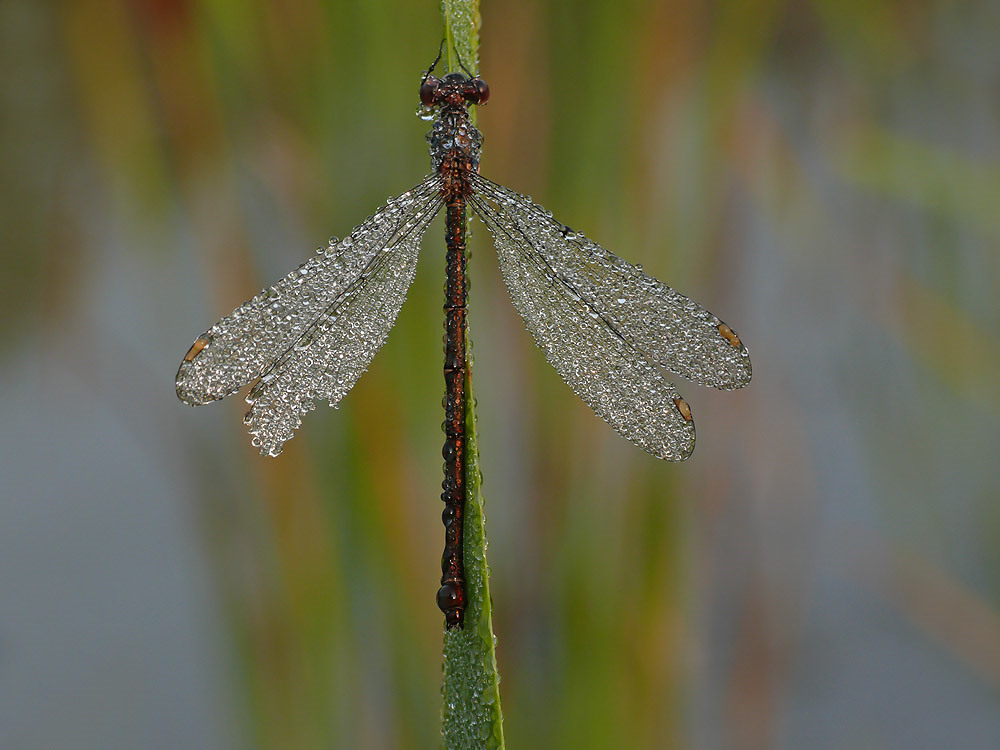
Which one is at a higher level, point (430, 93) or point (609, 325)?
point (430, 93)

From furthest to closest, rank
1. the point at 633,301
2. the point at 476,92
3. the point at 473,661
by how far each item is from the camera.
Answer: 1. the point at 633,301
2. the point at 476,92
3. the point at 473,661

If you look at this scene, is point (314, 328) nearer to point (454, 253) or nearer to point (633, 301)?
point (454, 253)

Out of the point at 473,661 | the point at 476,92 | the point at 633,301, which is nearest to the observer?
the point at 473,661

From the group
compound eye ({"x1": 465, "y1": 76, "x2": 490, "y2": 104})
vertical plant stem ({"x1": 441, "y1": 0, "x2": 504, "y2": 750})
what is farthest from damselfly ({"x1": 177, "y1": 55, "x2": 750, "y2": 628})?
vertical plant stem ({"x1": 441, "y1": 0, "x2": 504, "y2": 750})

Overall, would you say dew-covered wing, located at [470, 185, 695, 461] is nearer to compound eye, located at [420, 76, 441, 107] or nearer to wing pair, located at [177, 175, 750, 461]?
wing pair, located at [177, 175, 750, 461]

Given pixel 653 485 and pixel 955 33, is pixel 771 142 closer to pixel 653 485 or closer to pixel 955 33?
pixel 955 33

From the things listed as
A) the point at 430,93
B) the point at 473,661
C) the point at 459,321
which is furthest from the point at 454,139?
the point at 473,661
